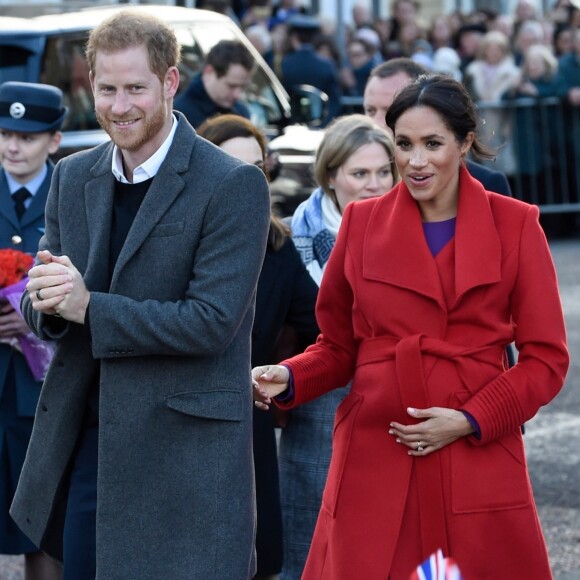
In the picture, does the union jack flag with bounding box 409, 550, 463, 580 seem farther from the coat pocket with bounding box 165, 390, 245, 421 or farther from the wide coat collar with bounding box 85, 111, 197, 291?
the wide coat collar with bounding box 85, 111, 197, 291

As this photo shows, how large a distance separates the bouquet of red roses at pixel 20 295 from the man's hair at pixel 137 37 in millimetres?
1360

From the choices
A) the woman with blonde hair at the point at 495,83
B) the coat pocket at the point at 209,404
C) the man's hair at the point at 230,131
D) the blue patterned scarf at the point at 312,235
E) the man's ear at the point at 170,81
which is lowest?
the woman with blonde hair at the point at 495,83

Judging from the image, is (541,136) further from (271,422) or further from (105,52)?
(105,52)

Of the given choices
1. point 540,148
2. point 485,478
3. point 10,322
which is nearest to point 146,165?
point 485,478

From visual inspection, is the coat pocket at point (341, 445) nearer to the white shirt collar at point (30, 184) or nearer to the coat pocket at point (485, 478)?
the coat pocket at point (485, 478)

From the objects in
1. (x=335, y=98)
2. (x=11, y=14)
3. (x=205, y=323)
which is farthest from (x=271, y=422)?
(x=335, y=98)

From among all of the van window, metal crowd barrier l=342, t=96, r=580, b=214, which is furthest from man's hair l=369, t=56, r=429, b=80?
metal crowd barrier l=342, t=96, r=580, b=214

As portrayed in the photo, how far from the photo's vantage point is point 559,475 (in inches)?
307

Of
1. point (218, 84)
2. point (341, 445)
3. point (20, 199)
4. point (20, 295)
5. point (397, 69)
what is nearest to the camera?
point (341, 445)

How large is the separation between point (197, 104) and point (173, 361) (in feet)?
18.4

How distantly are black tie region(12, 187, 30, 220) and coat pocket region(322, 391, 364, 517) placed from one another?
6.96 ft

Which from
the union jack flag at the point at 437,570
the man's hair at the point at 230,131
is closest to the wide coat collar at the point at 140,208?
the union jack flag at the point at 437,570

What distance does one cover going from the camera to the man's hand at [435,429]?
12.5 feet

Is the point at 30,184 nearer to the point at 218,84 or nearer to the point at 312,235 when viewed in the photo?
the point at 312,235
